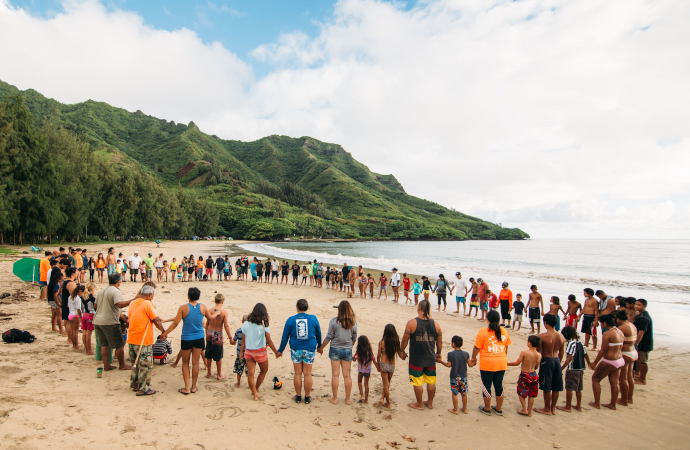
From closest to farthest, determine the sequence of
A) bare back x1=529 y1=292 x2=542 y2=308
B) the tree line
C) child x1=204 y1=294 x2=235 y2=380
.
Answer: child x1=204 y1=294 x2=235 y2=380
bare back x1=529 y1=292 x2=542 y2=308
the tree line

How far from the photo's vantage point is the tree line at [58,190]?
96.6 ft

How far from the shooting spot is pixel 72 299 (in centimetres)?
680

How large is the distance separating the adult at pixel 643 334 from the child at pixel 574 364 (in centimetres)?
227

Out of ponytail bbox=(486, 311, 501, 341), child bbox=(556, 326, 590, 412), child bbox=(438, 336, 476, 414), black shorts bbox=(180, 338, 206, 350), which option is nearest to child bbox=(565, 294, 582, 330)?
child bbox=(556, 326, 590, 412)

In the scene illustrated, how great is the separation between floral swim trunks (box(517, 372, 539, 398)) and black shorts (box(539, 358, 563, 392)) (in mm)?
171

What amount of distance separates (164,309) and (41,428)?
296 inches

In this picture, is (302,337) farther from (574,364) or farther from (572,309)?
(572,309)

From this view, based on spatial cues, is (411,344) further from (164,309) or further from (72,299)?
(164,309)

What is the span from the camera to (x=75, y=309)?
269 inches

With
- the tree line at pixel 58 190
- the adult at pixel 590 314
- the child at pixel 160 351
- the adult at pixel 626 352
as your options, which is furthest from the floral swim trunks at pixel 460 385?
the tree line at pixel 58 190

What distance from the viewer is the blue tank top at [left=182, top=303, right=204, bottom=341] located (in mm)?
5320

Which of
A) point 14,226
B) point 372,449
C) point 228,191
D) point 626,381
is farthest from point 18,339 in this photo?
point 228,191

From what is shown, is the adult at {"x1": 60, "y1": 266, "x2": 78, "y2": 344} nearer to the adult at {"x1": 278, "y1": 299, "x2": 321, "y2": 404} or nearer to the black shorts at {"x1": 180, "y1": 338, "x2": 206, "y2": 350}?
the black shorts at {"x1": 180, "y1": 338, "x2": 206, "y2": 350}

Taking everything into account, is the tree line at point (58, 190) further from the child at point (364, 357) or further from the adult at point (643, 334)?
the adult at point (643, 334)
